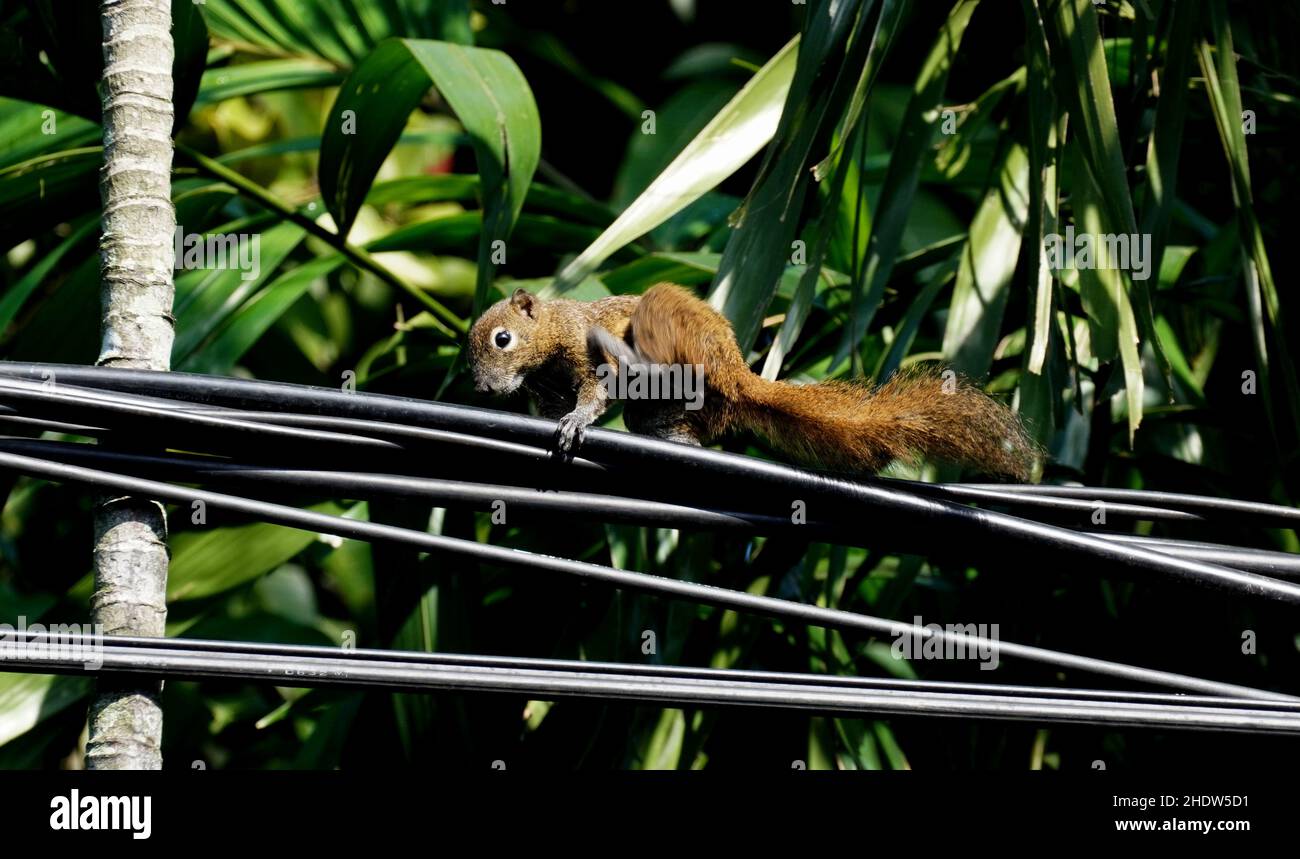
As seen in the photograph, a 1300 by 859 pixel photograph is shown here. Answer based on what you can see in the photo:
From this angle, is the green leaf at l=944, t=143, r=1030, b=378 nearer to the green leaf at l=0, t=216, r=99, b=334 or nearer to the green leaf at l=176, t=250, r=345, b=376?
the green leaf at l=176, t=250, r=345, b=376

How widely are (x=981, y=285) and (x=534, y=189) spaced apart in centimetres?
156

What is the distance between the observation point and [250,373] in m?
6.03

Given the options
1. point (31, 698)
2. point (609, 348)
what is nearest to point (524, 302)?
point (609, 348)

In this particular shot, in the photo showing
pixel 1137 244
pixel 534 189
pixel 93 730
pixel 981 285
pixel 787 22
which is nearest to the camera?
pixel 93 730

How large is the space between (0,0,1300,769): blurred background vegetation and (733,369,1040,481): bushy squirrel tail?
0.14 metres

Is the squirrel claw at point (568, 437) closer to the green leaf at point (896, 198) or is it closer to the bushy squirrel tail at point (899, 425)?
the bushy squirrel tail at point (899, 425)

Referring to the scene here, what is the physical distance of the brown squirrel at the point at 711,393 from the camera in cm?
261

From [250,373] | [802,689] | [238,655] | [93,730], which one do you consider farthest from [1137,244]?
[250,373]

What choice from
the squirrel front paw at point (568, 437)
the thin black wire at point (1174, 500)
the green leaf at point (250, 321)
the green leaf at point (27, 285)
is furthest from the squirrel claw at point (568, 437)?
the green leaf at point (27, 285)

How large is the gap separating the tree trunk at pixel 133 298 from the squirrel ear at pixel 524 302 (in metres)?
1.23

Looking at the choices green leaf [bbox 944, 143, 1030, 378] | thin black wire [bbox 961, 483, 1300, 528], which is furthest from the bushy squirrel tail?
green leaf [bbox 944, 143, 1030, 378]

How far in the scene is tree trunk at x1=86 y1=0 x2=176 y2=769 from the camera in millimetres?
2209

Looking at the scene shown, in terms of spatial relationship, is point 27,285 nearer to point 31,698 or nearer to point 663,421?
point 31,698
